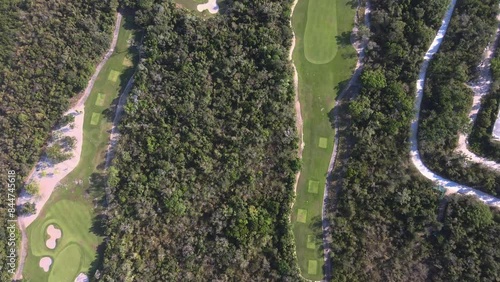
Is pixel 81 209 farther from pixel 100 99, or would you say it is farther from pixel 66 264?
pixel 100 99

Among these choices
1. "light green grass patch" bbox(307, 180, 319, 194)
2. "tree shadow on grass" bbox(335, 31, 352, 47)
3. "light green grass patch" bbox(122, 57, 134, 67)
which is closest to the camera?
"light green grass patch" bbox(307, 180, 319, 194)

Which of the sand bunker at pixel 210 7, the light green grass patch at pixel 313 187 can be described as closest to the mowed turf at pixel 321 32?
the sand bunker at pixel 210 7

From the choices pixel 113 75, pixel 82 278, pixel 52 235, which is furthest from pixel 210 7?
pixel 82 278

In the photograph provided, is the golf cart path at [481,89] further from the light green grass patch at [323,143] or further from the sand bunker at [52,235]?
the sand bunker at [52,235]

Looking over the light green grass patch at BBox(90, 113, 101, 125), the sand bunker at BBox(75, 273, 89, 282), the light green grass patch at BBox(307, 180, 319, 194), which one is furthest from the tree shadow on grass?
the sand bunker at BBox(75, 273, 89, 282)

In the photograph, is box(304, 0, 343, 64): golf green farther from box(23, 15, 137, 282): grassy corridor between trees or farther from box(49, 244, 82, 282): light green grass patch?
box(49, 244, 82, 282): light green grass patch

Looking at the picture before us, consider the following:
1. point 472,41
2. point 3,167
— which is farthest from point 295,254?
point 3,167
